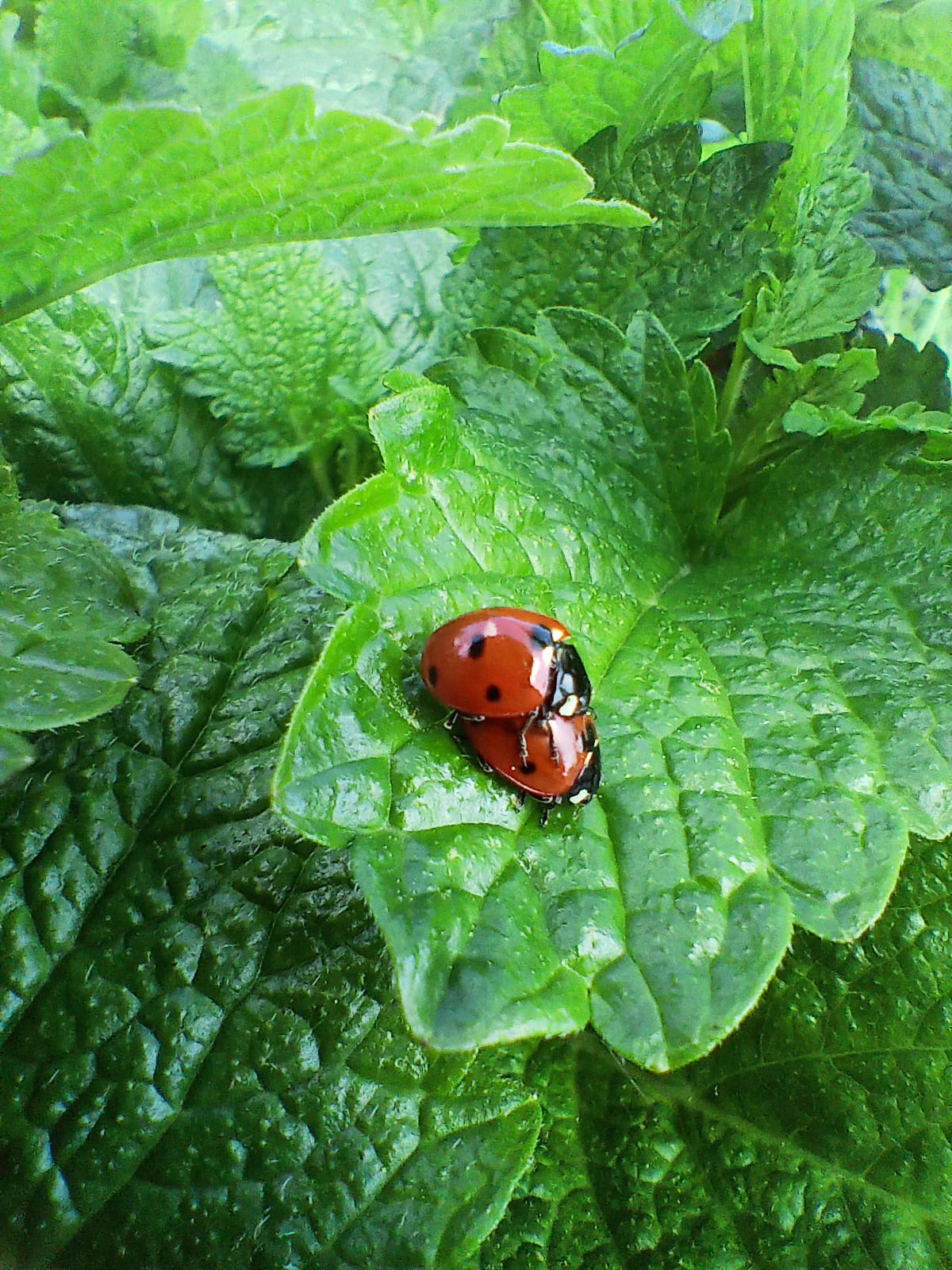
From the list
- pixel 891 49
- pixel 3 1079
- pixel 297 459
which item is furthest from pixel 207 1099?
pixel 891 49

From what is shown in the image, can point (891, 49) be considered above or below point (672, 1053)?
above

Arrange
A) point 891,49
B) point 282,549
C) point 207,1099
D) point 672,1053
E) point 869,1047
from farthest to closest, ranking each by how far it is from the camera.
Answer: point 891,49
point 282,549
point 869,1047
point 207,1099
point 672,1053

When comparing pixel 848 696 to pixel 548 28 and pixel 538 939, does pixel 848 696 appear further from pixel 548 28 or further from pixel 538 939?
pixel 548 28

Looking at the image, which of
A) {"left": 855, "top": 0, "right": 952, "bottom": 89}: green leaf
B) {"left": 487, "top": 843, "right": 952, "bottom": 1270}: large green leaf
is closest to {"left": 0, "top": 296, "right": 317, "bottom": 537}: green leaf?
{"left": 487, "top": 843, "right": 952, "bottom": 1270}: large green leaf

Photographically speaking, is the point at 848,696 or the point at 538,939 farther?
the point at 848,696

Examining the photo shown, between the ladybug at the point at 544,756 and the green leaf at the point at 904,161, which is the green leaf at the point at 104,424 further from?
the green leaf at the point at 904,161

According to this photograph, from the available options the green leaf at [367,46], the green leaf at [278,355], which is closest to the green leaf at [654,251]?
the green leaf at [278,355]

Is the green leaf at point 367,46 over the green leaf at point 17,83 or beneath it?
beneath
